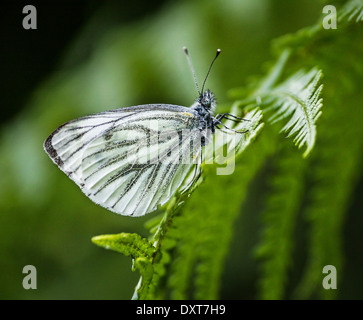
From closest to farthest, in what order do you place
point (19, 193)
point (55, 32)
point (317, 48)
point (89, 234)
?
point (317, 48)
point (19, 193)
point (89, 234)
point (55, 32)

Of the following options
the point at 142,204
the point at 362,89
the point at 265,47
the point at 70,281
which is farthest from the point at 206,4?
the point at 70,281

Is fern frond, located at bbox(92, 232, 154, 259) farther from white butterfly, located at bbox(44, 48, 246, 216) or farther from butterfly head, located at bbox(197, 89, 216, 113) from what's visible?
butterfly head, located at bbox(197, 89, 216, 113)

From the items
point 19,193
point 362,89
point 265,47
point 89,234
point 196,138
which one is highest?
point 265,47

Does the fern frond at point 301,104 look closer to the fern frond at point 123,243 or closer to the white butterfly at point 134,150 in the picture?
the white butterfly at point 134,150

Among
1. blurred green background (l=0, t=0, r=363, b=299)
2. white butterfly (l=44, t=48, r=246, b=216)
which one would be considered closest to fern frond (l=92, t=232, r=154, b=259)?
white butterfly (l=44, t=48, r=246, b=216)
